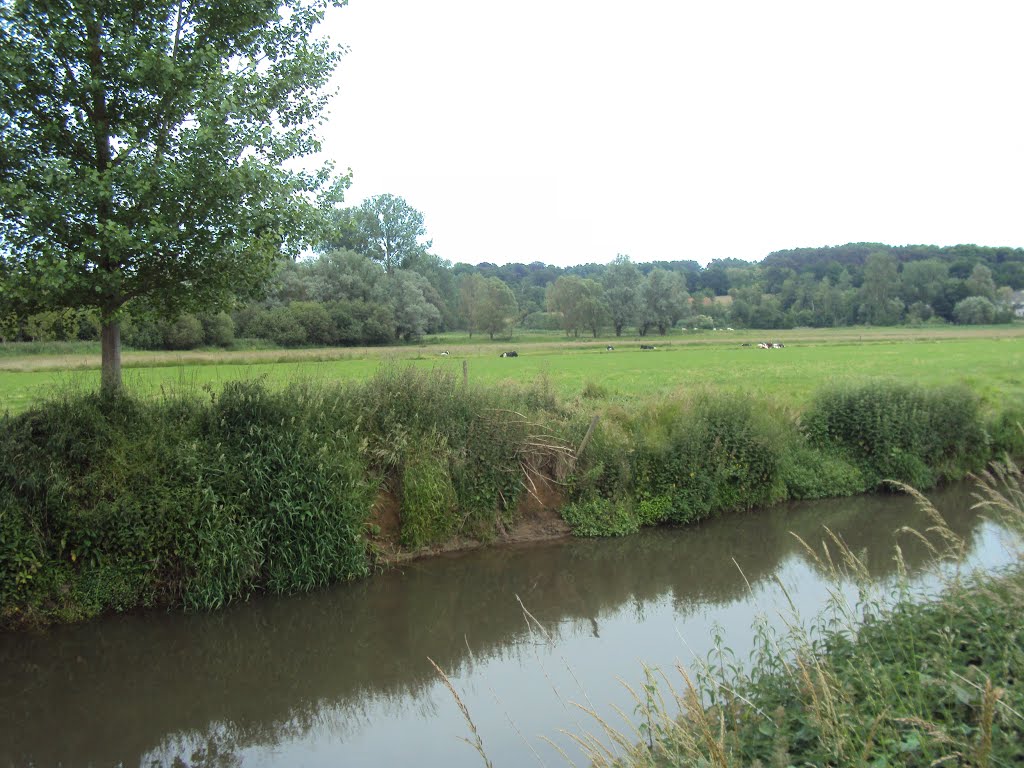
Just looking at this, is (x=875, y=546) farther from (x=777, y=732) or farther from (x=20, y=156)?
(x=20, y=156)

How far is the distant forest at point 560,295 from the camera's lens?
46.1 metres

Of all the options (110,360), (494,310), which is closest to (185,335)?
(110,360)

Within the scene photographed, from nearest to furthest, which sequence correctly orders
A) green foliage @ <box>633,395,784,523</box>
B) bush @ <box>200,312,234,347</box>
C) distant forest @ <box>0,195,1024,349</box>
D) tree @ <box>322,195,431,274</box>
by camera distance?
green foliage @ <box>633,395,784,523</box> → bush @ <box>200,312,234,347</box> → distant forest @ <box>0,195,1024,349</box> → tree @ <box>322,195,431,274</box>

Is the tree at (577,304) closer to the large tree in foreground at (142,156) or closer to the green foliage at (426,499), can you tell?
the green foliage at (426,499)

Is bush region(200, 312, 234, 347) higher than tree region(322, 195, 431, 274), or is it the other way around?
tree region(322, 195, 431, 274)

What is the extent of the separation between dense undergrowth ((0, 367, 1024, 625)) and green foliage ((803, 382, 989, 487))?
0.14ft

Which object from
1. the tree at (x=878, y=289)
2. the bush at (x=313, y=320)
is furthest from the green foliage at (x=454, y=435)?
the tree at (x=878, y=289)

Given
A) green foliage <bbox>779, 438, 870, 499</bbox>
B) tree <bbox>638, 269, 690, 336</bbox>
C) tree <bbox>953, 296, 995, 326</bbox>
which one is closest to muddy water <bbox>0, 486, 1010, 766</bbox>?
green foliage <bbox>779, 438, 870, 499</bbox>

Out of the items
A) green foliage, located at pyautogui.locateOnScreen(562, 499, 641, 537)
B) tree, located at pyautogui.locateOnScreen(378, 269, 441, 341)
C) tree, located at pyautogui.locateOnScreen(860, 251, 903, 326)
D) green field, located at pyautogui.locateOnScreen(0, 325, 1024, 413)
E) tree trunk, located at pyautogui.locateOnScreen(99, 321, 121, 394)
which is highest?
tree, located at pyautogui.locateOnScreen(860, 251, 903, 326)

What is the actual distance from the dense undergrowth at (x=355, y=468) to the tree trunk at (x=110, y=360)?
24cm

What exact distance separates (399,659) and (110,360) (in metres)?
6.02

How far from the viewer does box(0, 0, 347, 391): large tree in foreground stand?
8.53m

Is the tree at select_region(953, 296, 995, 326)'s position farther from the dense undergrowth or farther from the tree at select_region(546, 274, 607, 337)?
the dense undergrowth

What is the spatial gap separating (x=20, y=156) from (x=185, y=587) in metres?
5.74
